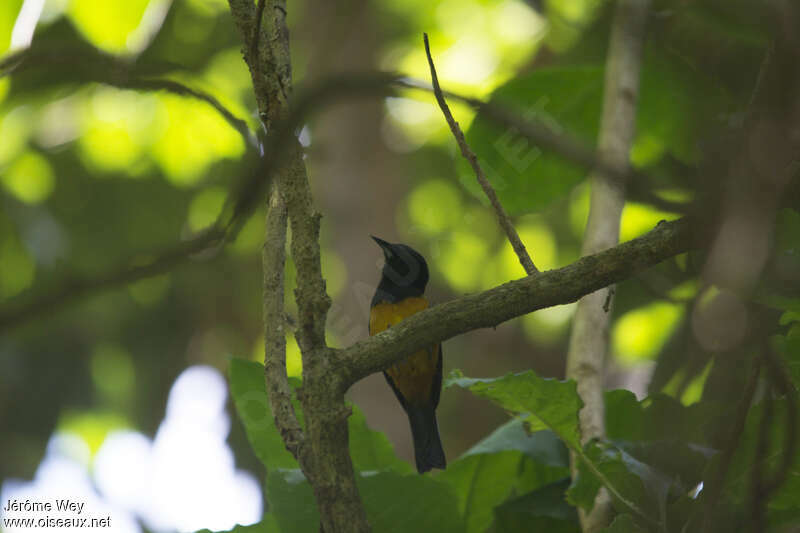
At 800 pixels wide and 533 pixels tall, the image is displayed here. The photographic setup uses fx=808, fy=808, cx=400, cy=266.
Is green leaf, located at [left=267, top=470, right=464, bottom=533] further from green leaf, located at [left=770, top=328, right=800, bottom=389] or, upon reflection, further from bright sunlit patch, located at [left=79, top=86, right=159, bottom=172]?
bright sunlit patch, located at [left=79, top=86, right=159, bottom=172]

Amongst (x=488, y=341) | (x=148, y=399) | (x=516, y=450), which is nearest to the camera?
(x=516, y=450)

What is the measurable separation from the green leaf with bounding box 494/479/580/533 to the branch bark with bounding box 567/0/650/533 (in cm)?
7

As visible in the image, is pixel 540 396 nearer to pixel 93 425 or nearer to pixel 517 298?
pixel 517 298

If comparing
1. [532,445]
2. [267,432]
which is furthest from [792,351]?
[267,432]

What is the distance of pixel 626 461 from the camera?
1.83 metres

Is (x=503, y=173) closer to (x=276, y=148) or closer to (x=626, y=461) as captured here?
(x=626, y=461)

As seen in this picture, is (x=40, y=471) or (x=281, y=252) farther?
(x=40, y=471)

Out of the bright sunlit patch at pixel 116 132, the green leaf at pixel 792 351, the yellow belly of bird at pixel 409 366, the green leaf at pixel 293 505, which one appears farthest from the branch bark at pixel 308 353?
the bright sunlit patch at pixel 116 132

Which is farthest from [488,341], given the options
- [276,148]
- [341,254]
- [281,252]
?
[276,148]

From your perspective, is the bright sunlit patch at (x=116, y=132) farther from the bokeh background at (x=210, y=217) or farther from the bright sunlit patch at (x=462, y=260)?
the bright sunlit patch at (x=462, y=260)

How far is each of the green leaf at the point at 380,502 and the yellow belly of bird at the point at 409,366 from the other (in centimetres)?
298

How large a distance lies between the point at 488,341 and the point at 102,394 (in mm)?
4028

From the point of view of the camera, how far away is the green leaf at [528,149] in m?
2.31

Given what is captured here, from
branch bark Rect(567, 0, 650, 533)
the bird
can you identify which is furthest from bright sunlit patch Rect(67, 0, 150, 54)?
the bird
